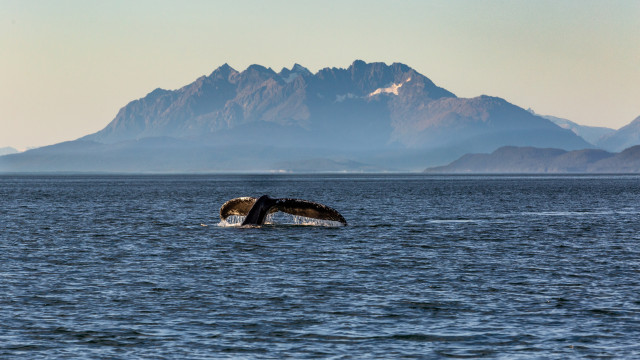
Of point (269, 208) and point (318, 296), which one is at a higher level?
point (269, 208)

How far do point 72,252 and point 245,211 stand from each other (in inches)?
486

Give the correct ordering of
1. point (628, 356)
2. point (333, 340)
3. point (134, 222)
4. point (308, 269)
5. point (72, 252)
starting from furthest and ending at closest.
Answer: point (134, 222) < point (72, 252) < point (308, 269) < point (333, 340) < point (628, 356)

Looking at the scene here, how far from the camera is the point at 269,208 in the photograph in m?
49.1

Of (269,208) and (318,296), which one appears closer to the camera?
(318,296)

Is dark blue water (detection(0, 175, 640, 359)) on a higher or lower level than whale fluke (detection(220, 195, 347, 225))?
lower

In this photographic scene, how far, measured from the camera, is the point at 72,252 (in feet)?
141

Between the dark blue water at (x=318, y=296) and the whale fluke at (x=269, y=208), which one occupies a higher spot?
the whale fluke at (x=269, y=208)

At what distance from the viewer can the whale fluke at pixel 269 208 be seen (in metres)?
46.4

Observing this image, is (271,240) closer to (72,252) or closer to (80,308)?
(72,252)

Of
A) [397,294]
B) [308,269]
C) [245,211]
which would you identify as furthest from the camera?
[245,211]

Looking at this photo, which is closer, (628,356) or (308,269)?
(628,356)

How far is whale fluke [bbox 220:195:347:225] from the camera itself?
46.4m

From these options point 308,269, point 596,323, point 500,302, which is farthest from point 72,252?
point 596,323

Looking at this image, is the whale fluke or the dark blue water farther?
the whale fluke
